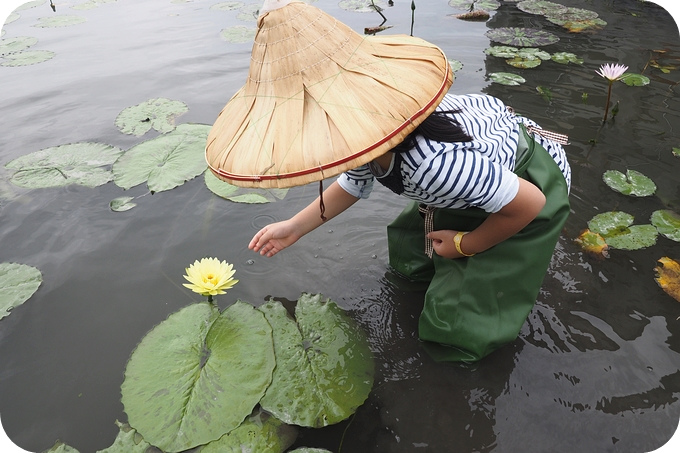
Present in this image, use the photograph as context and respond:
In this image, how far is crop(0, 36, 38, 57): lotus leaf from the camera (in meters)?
3.64

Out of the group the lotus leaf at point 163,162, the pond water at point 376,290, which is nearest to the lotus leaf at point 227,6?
the pond water at point 376,290

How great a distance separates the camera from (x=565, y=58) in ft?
10.0

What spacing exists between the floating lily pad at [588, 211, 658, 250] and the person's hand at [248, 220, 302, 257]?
129 centimetres

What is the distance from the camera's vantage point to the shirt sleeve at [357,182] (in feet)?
4.07

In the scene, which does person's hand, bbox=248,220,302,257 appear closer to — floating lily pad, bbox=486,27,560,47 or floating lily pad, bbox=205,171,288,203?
floating lily pad, bbox=205,171,288,203

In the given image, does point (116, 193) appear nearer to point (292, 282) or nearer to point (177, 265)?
point (177, 265)

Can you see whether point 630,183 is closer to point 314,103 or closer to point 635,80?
point 635,80

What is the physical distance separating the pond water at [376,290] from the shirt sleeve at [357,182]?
482mm

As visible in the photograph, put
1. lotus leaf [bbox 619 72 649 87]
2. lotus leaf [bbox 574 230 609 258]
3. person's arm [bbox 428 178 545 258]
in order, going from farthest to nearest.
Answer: lotus leaf [bbox 619 72 649 87] → lotus leaf [bbox 574 230 609 258] → person's arm [bbox 428 178 545 258]

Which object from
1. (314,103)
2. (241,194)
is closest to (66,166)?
(241,194)

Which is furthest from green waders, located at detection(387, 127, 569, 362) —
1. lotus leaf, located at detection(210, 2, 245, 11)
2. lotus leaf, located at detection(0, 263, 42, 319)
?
lotus leaf, located at detection(210, 2, 245, 11)

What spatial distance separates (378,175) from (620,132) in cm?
196

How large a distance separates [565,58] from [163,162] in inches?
112

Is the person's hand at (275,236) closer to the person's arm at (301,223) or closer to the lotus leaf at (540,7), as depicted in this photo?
the person's arm at (301,223)
